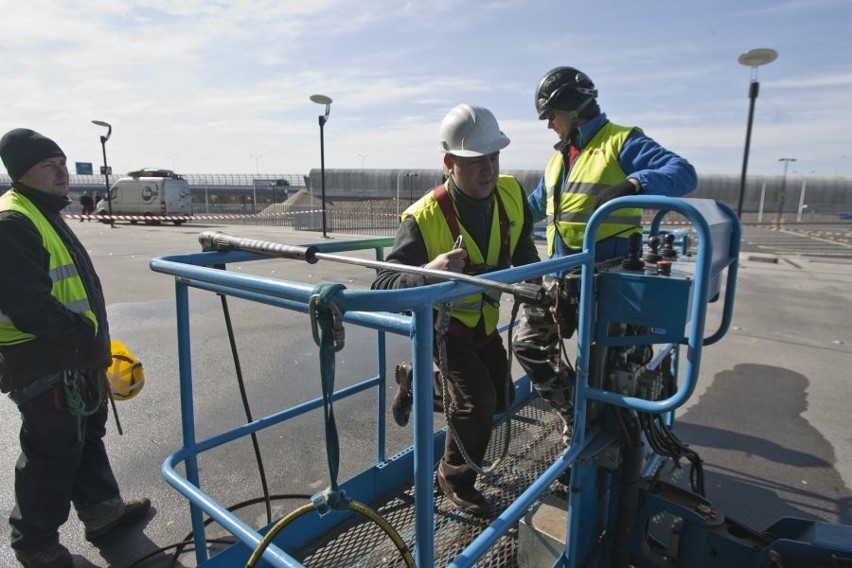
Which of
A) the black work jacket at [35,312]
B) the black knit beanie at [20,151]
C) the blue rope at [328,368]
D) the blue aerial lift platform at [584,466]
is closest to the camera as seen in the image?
the blue rope at [328,368]

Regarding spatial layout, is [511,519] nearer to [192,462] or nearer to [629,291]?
[629,291]

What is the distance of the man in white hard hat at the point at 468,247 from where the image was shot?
2.15 metres

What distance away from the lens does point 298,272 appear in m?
9.98

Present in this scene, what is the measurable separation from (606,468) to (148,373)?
460cm

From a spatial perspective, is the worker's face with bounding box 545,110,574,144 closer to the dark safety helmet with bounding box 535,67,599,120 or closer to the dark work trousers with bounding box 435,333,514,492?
the dark safety helmet with bounding box 535,67,599,120

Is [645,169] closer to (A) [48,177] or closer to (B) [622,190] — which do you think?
(B) [622,190]

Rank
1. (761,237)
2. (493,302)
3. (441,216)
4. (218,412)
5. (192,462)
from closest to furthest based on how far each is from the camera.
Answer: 1. (192,462)
2. (441,216)
3. (493,302)
4. (218,412)
5. (761,237)

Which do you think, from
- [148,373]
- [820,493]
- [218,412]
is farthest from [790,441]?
[148,373]

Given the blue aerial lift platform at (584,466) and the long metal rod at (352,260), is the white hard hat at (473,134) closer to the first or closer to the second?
the blue aerial lift platform at (584,466)

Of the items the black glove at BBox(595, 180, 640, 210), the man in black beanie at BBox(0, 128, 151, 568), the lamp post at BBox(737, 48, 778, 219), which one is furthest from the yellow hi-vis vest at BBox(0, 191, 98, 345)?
the lamp post at BBox(737, 48, 778, 219)

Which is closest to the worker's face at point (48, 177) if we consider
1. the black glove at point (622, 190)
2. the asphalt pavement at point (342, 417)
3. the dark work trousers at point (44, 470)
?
the dark work trousers at point (44, 470)

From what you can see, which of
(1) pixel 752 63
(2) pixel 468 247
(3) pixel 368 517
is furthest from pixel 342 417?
(1) pixel 752 63

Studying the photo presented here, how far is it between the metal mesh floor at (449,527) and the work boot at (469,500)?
1.0 inches

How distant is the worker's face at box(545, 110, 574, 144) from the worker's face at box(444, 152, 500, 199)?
73 centimetres
